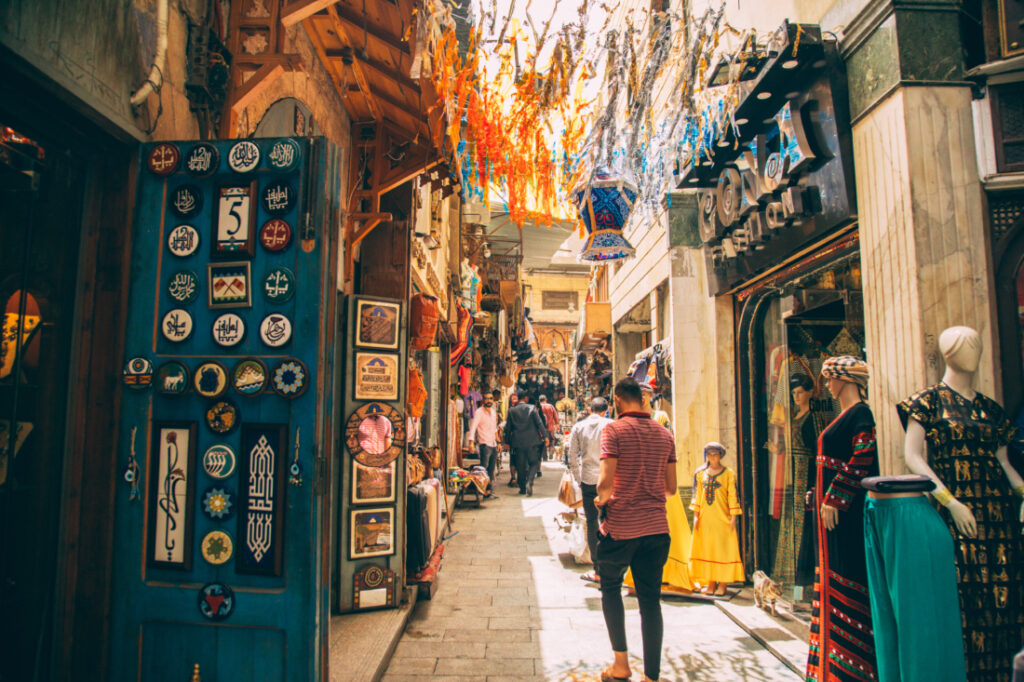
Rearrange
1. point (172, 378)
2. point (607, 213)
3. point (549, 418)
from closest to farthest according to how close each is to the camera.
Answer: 1. point (172, 378)
2. point (607, 213)
3. point (549, 418)

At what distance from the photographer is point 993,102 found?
11.8 ft

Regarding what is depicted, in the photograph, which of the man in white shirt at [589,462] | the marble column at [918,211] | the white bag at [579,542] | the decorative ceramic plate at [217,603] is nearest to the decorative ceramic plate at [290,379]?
the decorative ceramic plate at [217,603]

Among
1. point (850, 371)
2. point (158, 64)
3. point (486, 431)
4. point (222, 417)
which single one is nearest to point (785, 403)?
point (850, 371)

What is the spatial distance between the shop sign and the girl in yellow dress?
7.04 feet

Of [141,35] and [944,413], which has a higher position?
[141,35]

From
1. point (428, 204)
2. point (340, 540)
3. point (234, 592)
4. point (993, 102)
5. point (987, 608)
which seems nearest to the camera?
point (234, 592)

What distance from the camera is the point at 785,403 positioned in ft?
20.2

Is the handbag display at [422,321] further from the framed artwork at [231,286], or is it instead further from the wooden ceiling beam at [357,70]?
the framed artwork at [231,286]

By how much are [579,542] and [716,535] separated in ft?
5.77

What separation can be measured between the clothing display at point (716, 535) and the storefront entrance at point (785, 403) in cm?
32

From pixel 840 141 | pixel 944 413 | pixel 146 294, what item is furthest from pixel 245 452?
pixel 840 141

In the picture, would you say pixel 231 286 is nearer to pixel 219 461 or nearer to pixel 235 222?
pixel 235 222

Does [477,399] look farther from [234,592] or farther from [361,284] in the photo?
[234,592]

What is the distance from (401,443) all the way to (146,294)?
2.75 metres
